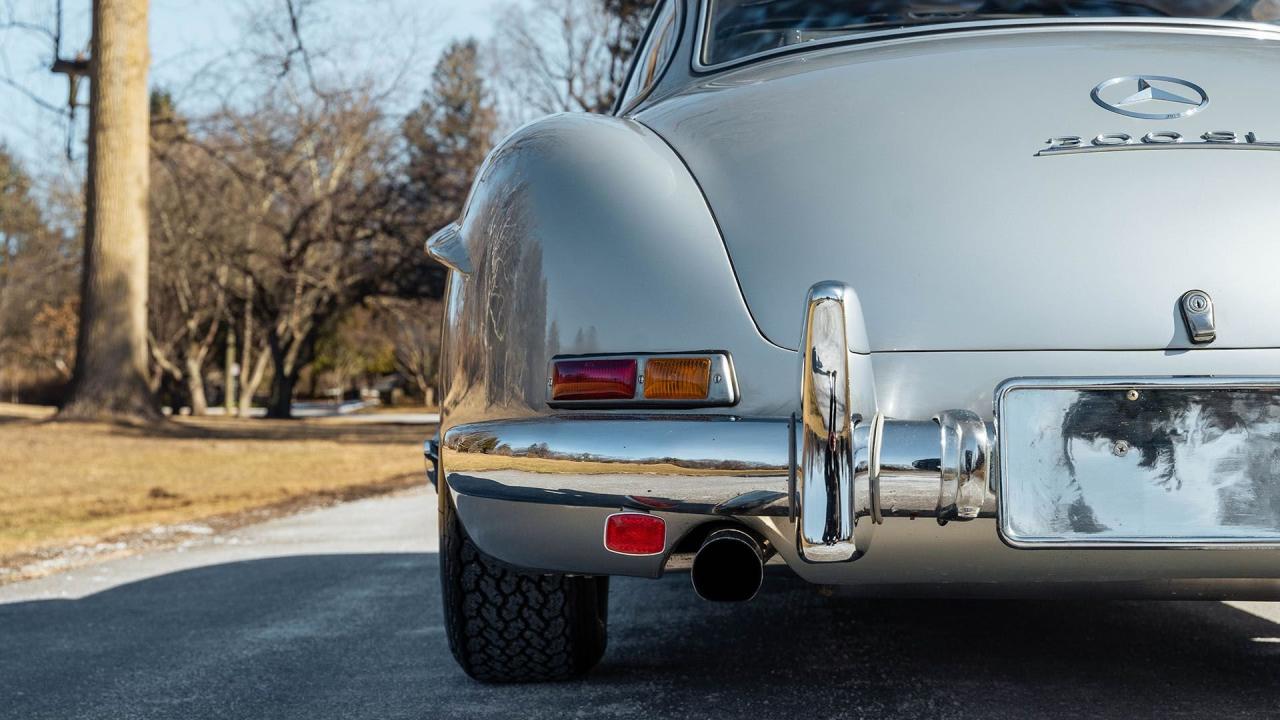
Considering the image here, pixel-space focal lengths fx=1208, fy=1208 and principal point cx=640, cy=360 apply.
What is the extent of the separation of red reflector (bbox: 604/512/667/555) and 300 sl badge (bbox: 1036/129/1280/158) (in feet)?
2.86

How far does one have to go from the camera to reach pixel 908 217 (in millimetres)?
1962

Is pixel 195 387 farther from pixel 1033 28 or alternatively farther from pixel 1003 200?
pixel 1003 200

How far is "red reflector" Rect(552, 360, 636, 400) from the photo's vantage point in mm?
1943

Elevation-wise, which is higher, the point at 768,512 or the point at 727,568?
the point at 768,512

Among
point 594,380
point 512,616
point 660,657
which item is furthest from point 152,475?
point 594,380

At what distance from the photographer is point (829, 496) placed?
5.67ft

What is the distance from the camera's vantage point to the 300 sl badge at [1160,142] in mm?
1925

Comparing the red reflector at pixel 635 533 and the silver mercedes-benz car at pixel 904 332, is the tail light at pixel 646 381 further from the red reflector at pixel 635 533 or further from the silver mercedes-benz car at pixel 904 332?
the red reflector at pixel 635 533

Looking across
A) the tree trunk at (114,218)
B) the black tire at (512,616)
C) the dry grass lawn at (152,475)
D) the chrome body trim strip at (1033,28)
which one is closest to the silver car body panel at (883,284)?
the chrome body trim strip at (1033,28)

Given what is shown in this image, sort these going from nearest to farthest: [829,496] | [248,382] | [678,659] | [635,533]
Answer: [829,496] → [635,533] → [678,659] → [248,382]

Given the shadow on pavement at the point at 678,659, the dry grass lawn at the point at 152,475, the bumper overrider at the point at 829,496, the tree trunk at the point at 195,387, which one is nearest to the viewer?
the bumper overrider at the point at 829,496

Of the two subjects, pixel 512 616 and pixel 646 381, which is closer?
pixel 646 381

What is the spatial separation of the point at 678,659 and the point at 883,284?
1303 mm

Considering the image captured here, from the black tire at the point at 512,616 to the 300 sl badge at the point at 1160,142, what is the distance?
4.13 ft
